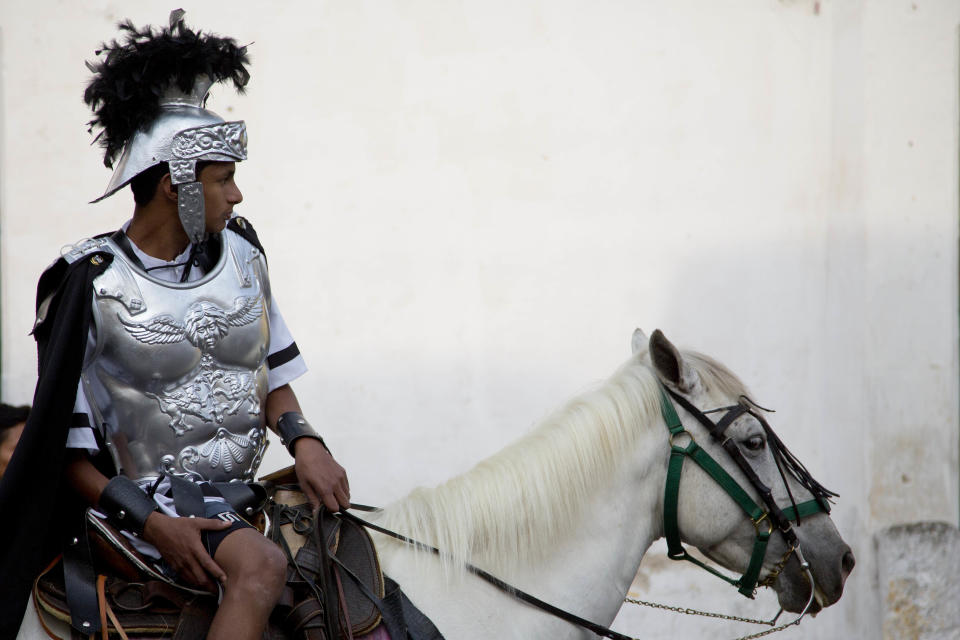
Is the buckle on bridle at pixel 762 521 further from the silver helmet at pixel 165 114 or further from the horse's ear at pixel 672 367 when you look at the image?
the silver helmet at pixel 165 114

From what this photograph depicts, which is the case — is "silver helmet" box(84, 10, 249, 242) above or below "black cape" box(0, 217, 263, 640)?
above

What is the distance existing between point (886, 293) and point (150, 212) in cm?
401

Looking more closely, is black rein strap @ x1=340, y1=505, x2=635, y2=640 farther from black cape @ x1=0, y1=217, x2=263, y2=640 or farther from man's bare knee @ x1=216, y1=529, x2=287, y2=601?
black cape @ x1=0, y1=217, x2=263, y2=640

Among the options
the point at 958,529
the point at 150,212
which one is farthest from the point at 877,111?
the point at 150,212

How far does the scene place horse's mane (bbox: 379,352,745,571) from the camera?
2.20 metres

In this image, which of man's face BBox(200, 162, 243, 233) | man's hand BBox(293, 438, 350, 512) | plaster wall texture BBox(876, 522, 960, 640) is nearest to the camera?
man's face BBox(200, 162, 243, 233)

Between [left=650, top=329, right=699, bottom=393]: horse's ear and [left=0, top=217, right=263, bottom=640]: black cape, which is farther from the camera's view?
[left=650, top=329, right=699, bottom=393]: horse's ear

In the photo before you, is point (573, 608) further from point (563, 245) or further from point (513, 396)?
point (563, 245)

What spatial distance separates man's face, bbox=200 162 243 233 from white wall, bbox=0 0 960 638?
2.24 m

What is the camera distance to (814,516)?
228 centimetres

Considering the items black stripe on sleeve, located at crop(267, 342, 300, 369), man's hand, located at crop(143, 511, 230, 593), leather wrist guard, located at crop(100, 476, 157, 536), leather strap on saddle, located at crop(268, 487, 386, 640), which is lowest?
leather strap on saddle, located at crop(268, 487, 386, 640)

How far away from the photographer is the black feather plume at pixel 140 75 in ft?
6.83

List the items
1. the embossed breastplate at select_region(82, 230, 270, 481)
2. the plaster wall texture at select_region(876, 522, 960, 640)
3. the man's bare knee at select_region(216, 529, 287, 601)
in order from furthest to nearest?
1. the plaster wall texture at select_region(876, 522, 960, 640)
2. the embossed breastplate at select_region(82, 230, 270, 481)
3. the man's bare knee at select_region(216, 529, 287, 601)

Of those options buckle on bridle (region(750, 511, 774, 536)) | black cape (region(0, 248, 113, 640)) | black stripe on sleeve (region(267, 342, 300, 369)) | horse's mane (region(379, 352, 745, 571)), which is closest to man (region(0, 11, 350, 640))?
black cape (region(0, 248, 113, 640))
